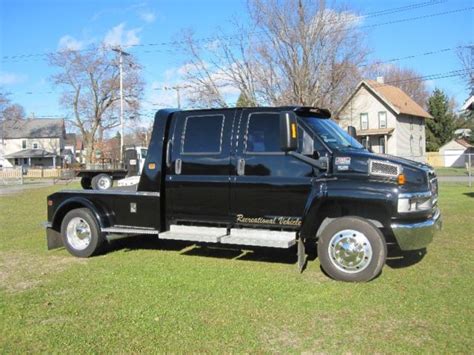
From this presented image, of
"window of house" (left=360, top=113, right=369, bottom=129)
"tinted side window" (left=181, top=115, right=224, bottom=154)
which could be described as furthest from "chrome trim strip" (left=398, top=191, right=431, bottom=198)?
"window of house" (left=360, top=113, right=369, bottom=129)

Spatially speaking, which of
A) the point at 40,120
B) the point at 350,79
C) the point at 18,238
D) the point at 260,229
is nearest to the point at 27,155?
the point at 40,120

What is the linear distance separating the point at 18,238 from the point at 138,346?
22.4ft

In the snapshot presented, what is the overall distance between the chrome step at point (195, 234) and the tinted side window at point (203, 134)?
108cm

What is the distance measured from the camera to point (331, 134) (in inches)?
273

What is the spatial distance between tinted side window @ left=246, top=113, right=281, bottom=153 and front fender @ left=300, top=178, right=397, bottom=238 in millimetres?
811

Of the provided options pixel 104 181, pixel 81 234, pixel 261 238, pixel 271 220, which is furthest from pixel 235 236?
pixel 104 181

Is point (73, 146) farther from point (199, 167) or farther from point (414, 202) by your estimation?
point (414, 202)

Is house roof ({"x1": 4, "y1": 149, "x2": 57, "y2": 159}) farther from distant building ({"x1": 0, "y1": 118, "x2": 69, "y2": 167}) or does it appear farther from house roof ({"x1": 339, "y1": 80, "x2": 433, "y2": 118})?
house roof ({"x1": 339, "y1": 80, "x2": 433, "y2": 118})

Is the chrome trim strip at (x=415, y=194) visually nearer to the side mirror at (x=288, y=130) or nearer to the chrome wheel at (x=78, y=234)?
the side mirror at (x=288, y=130)

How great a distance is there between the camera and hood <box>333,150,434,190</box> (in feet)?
20.2

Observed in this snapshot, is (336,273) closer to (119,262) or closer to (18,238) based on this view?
(119,262)

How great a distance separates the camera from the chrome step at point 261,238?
652 cm

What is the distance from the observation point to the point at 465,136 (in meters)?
67.4

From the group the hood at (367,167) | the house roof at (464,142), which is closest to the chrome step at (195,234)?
the hood at (367,167)
